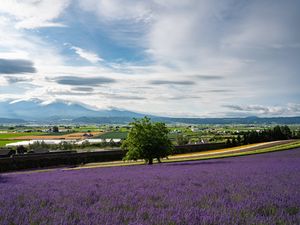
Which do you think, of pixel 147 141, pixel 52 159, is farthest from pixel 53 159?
pixel 147 141

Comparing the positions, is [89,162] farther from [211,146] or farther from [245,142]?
[245,142]

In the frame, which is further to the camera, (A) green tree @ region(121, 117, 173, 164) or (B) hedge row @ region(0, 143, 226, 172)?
(B) hedge row @ region(0, 143, 226, 172)

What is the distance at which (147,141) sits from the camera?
3369cm

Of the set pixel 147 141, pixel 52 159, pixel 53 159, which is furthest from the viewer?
pixel 53 159

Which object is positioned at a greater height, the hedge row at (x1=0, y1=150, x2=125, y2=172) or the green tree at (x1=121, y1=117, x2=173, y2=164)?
the green tree at (x1=121, y1=117, x2=173, y2=164)

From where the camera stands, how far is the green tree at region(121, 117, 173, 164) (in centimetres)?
3381

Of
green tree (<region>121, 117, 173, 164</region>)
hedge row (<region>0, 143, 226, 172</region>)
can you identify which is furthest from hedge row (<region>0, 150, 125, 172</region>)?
green tree (<region>121, 117, 173, 164</region>)

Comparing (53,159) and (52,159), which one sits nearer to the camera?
(52,159)

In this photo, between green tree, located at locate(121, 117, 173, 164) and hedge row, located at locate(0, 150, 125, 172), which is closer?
green tree, located at locate(121, 117, 173, 164)

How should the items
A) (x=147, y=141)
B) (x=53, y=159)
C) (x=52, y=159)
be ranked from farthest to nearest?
1. (x=53, y=159)
2. (x=52, y=159)
3. (x=147, y=141)

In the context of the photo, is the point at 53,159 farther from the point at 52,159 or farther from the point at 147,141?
the point at 147,141

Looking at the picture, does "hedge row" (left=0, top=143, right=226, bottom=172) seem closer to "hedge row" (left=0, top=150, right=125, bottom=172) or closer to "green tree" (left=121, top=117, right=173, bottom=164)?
"hedge row" (left=0, top=150, right=125, bottom=172)

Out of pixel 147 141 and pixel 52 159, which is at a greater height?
pixel 147 141

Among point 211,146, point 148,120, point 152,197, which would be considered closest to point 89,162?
point 148,120
